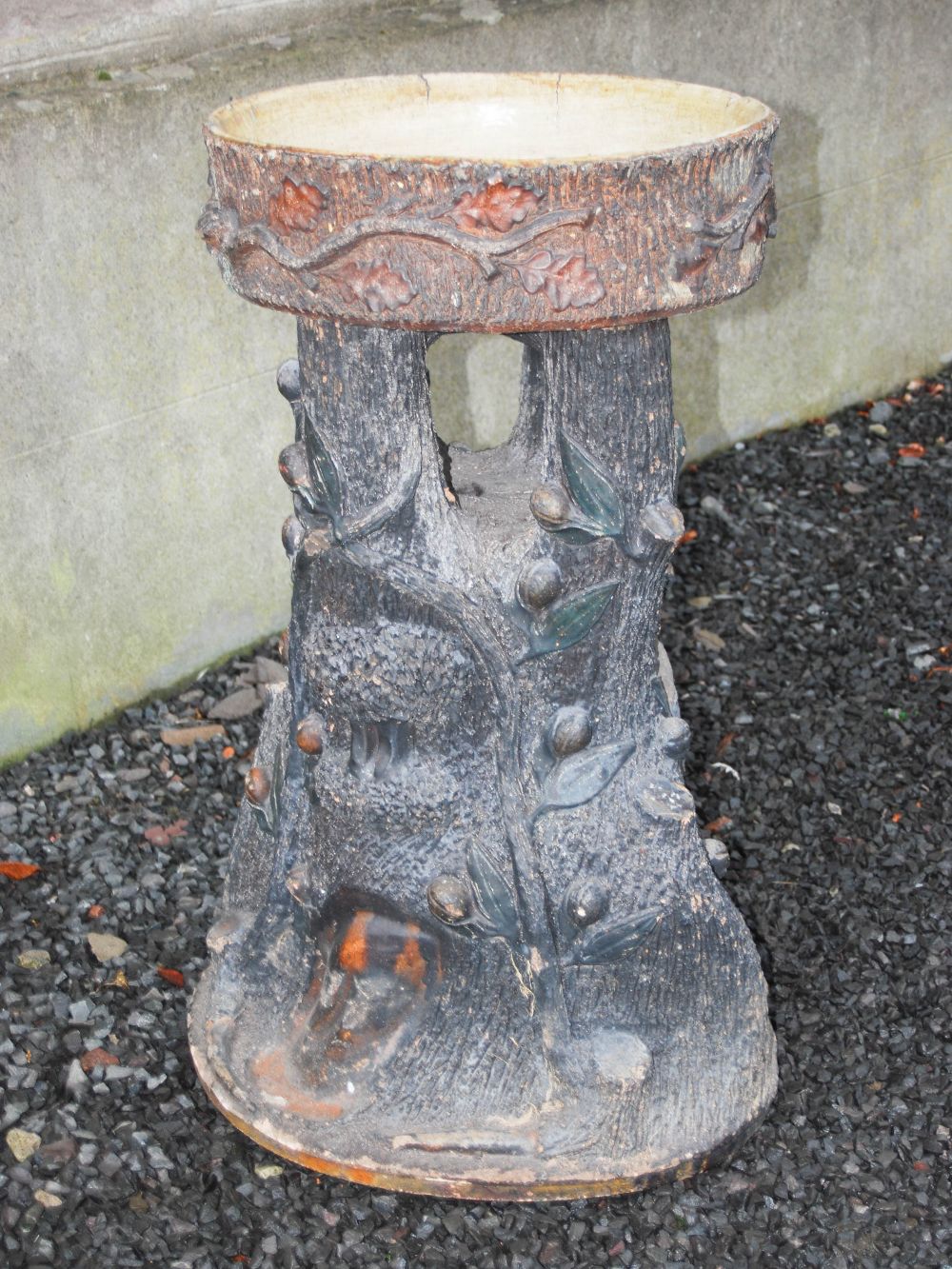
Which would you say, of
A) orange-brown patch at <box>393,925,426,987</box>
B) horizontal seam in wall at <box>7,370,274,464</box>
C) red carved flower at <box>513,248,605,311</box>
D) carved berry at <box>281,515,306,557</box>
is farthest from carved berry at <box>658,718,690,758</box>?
horizontal seam in wall at <box>7,370,274,464</box>

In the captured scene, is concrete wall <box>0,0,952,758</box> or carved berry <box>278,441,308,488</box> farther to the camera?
concrete wall <box>0,0,952,758</box>

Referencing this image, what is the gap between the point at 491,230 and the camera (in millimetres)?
1578

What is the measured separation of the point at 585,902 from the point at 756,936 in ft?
2.41

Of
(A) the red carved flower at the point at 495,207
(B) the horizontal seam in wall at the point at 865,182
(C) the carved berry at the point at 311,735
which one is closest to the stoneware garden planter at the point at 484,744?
(C) the carved berry at the point at 311,735

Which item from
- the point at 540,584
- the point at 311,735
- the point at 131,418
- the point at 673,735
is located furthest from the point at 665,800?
the point at 131,418

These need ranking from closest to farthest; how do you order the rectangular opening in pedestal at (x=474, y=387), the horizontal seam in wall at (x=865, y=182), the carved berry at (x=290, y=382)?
the carved berry at (x=290, y=382), the rectangular opening in pedestal at (x=474, y=387), the horizontal seam in wall at (x=865, y=182)

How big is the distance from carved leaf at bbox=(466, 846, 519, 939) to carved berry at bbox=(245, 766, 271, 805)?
0.34 metres

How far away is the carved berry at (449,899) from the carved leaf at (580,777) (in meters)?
0.12

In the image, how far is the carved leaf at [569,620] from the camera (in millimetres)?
1851

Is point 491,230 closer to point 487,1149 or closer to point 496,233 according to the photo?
point 496,233

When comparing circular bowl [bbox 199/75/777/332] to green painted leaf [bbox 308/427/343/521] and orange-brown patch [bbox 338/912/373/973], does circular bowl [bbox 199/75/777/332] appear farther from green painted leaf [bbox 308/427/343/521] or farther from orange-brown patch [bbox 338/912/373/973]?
orange-brown patch [bbox 338/912/373/973]

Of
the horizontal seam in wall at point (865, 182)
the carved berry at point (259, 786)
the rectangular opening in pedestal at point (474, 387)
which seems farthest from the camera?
the horizontal seam in wall at point (865, 182)

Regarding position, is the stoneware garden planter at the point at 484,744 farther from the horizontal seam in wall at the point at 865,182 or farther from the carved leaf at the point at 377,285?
the horizontal seam in wall at the point at 865,182

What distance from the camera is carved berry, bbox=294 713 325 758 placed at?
1995 mm
